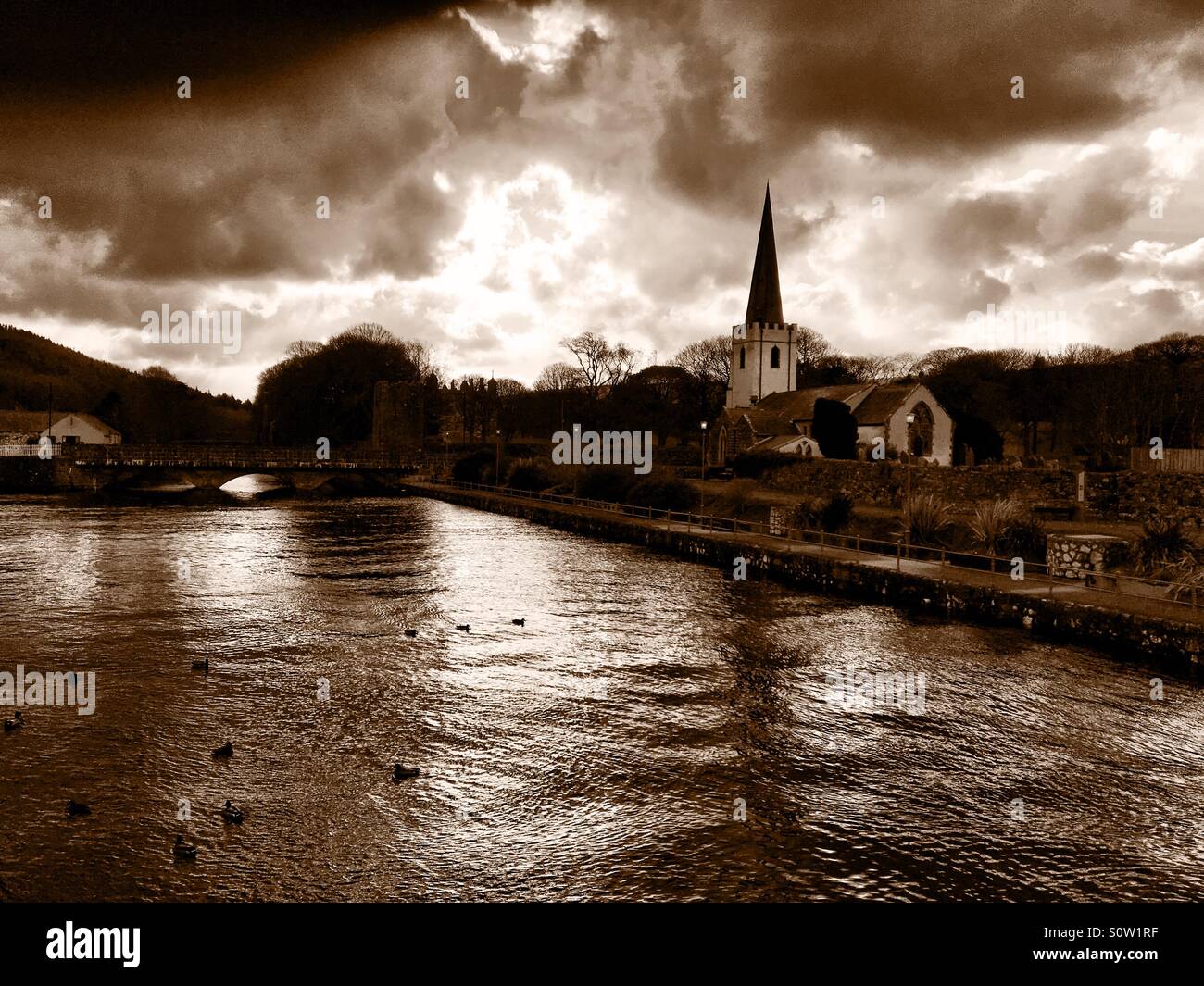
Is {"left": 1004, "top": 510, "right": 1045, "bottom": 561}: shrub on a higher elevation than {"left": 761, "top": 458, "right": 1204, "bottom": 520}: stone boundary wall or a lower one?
lower

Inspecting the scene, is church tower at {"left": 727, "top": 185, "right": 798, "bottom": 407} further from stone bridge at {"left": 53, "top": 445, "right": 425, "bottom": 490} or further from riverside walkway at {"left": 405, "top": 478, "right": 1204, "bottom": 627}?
riverside walkway at {"left": 405, "top": 478, "right": 1204, "bottom": 627}

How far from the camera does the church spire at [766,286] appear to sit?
78250 millimetres

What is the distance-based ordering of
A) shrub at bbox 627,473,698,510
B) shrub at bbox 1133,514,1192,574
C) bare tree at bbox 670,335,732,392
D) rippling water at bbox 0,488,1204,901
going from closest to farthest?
1. rippling water at bbox 0,488,1204,901
2. shrub at bbox 1133,514,1192,574
3. shrub at bbox 627,473,698,510
4. bare tree at bbox 670,335,732,392

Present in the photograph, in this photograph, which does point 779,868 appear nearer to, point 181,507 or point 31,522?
point 31,522

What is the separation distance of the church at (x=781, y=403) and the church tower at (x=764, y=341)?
79 mm

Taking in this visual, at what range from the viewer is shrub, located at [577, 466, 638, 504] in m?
43.6

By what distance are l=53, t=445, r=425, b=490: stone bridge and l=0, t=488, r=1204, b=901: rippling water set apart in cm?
5120

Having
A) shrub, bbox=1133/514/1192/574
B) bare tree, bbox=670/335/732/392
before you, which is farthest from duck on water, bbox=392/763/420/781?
bare tree, bbox=670/335/732/392

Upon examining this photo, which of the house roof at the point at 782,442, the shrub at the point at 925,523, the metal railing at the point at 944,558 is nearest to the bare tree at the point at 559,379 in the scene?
the house roof at the point at 782,442

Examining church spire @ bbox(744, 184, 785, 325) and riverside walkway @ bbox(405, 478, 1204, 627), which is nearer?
riverside walkway @ bbox(405, 478, 1204, 627)

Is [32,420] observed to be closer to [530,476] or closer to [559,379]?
[559,379]
